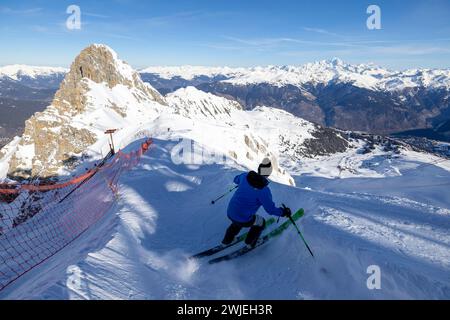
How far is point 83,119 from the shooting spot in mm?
89625

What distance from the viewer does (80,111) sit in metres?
96.1

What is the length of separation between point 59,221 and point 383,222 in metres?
16.9

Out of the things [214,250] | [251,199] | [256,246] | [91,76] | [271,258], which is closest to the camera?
[251,199]

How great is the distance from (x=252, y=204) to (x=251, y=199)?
149mm

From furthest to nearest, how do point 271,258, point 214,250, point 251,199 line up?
1. point 214,250
2. point 271,258
3. point 251,199

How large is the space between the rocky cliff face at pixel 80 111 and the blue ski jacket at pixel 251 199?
64940 millimetres

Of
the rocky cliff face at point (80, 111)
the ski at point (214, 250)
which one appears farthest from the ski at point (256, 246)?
the rocky cliff face at point (80, 111)

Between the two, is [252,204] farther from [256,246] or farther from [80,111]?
[80,111]

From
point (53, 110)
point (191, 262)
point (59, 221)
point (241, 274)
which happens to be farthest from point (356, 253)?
point (53, 110)

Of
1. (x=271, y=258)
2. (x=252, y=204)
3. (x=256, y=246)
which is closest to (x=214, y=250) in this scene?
(x=256, y=246)

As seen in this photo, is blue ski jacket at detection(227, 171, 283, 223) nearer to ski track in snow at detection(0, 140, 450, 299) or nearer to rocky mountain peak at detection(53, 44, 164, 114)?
ski track in snow at detection(0, 140, 450, 299)

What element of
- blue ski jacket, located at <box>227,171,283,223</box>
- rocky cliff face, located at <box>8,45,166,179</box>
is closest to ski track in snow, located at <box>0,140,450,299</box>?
blue ski jacket, located at <box>227,171,283,223</box>

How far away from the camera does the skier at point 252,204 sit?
26.6 ft
